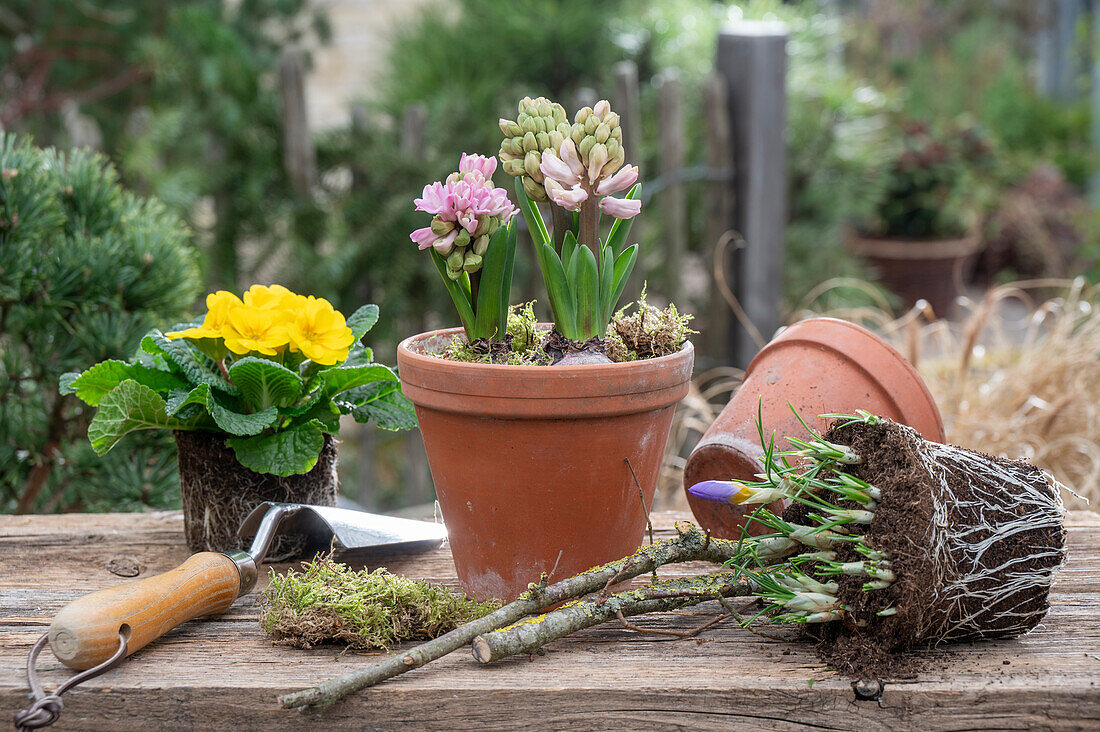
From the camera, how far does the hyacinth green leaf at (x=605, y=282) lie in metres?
1.11

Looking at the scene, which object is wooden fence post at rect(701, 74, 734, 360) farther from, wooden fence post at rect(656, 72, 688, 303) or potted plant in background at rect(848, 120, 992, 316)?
potted plant in background at rect(848, 120, 992, 316)

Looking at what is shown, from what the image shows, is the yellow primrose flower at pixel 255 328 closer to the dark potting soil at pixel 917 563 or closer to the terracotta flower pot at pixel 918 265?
the dark potting soil at pixel 917 563

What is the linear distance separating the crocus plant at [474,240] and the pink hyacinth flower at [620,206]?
0.12 m

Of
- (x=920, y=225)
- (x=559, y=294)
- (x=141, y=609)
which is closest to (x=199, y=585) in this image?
(x=141, y=609)

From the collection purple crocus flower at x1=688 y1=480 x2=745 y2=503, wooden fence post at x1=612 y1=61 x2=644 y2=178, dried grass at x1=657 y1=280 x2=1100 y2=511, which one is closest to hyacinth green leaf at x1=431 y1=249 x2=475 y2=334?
purple crocus flower at x1=688 y1=480 x2=745 y2=503

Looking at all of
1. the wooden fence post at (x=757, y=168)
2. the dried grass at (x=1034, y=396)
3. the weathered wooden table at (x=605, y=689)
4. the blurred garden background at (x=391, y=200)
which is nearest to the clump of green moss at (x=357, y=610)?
the weathered wooden table at (x=605, y=689)

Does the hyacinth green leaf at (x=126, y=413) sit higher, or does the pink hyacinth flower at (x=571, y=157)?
the pink hyacinth flower at (x=571, y=157)

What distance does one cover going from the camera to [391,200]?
2951 mm

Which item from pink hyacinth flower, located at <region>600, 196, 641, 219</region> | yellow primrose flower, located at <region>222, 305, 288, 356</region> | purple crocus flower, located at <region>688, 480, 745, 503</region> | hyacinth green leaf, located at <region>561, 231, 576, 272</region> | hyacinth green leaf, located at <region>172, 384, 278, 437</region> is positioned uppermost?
pink hyacinth flower, located at <region>600, 196, 641, 219</region>

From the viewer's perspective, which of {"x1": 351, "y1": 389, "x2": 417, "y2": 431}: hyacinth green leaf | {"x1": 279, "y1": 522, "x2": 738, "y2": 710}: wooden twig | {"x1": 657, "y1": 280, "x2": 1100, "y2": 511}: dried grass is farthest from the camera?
{"x1": 657, "y1": 280, "x2": 1100, "y2": 511}: dried grass

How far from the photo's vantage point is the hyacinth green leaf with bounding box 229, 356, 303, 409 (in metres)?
1.19

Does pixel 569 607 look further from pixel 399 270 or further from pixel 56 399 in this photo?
pixel 399 270

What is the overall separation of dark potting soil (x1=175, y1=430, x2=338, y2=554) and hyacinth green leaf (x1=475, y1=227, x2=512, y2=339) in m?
0.40

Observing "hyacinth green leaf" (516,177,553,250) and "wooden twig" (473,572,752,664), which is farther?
"hyacinth green leaf" (516,177,553,250)
